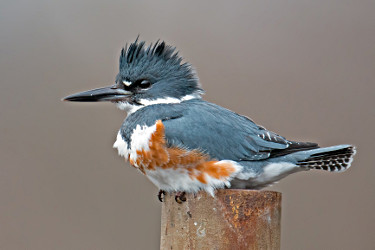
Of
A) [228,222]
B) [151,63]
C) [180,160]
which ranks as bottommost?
[228,222]

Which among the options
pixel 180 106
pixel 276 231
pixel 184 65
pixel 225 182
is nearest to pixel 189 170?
pixel 225 182

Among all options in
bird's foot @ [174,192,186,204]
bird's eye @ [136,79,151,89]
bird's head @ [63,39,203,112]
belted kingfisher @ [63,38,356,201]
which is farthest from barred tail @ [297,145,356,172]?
bird's eye @ [136,79,151,89]

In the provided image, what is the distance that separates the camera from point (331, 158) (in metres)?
1.79

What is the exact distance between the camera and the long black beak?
210 centimetres

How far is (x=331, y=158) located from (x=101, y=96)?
101 cm

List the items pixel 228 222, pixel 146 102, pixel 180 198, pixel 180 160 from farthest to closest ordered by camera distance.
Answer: pixel 146 102 < pixel 180 160 < pixel 180 198 < pixel 228 222

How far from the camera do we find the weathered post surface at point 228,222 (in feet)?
4.73

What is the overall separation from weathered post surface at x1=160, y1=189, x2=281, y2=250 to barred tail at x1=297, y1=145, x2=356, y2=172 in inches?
13.5

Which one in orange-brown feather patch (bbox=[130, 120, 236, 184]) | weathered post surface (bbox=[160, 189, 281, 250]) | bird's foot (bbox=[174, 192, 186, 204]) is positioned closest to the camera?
weathered post surface (bbox=[160, 189, 281, 250])

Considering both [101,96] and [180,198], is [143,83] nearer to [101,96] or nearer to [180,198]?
[101,96]

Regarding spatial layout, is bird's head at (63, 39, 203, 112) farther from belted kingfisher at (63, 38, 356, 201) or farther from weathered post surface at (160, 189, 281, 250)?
weathered post surface at (160, 189, 281, 250)

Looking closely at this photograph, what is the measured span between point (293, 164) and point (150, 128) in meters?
0.57

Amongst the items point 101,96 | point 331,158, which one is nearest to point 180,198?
point 331,158

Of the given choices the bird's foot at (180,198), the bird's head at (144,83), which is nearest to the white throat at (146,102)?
the bird's head at (144,83)
